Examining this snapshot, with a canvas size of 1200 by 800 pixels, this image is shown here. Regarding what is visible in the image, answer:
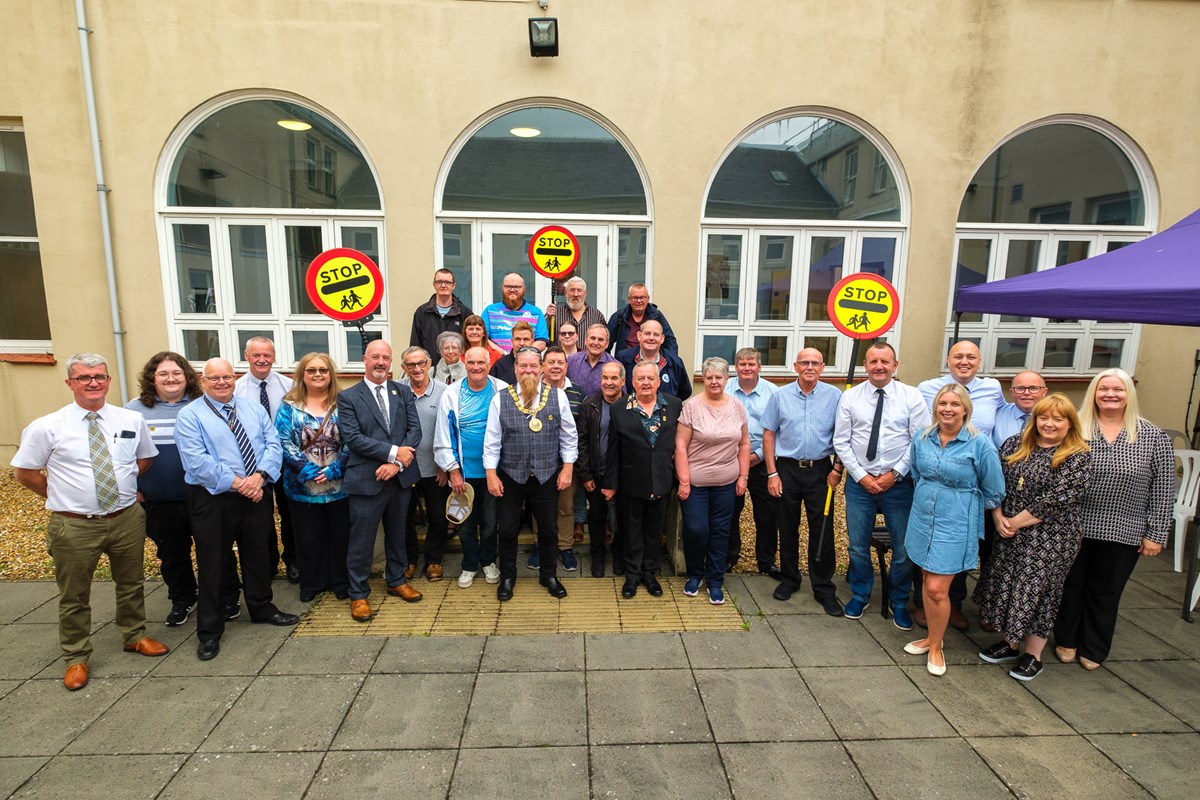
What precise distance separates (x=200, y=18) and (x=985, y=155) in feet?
33.2

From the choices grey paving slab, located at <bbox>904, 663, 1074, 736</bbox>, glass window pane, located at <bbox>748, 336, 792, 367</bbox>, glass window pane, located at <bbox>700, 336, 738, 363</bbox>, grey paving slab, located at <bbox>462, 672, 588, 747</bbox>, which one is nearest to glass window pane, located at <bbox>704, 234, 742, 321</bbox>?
glass window pane, located at <bbox>700, 336, 738, 363</bbox>

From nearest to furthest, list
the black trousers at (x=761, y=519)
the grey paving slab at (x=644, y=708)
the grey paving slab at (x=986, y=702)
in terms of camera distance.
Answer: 1. the grey paving slab at (x=644, y=708)
2. the grey paving slab at (x=986, y=702)
3. the black trousers at (x=761, y=519)

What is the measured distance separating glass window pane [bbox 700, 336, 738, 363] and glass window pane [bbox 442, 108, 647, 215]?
200 cm

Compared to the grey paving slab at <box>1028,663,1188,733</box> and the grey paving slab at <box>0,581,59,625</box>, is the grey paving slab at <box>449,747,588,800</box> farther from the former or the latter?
the grey paving slab at <box>0,581,59,625</box>

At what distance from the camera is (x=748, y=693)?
3.62 meters

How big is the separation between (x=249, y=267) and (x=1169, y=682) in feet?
32.6

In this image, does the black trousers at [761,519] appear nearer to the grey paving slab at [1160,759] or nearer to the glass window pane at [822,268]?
the grey paving slab at [1160,759]

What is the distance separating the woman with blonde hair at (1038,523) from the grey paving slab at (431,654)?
3.43 meters

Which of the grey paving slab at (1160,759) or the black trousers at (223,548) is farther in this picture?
the black trousers at (223,548)

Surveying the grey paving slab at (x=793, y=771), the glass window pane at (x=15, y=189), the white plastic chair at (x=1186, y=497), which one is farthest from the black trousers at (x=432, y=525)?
the glass window pane at (x=15, y=189)

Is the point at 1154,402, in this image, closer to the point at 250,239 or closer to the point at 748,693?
the point at 748,693

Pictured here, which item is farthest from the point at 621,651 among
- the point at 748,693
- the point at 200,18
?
the point at 200,18

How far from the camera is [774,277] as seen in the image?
27.5 ft

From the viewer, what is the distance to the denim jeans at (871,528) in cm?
428
